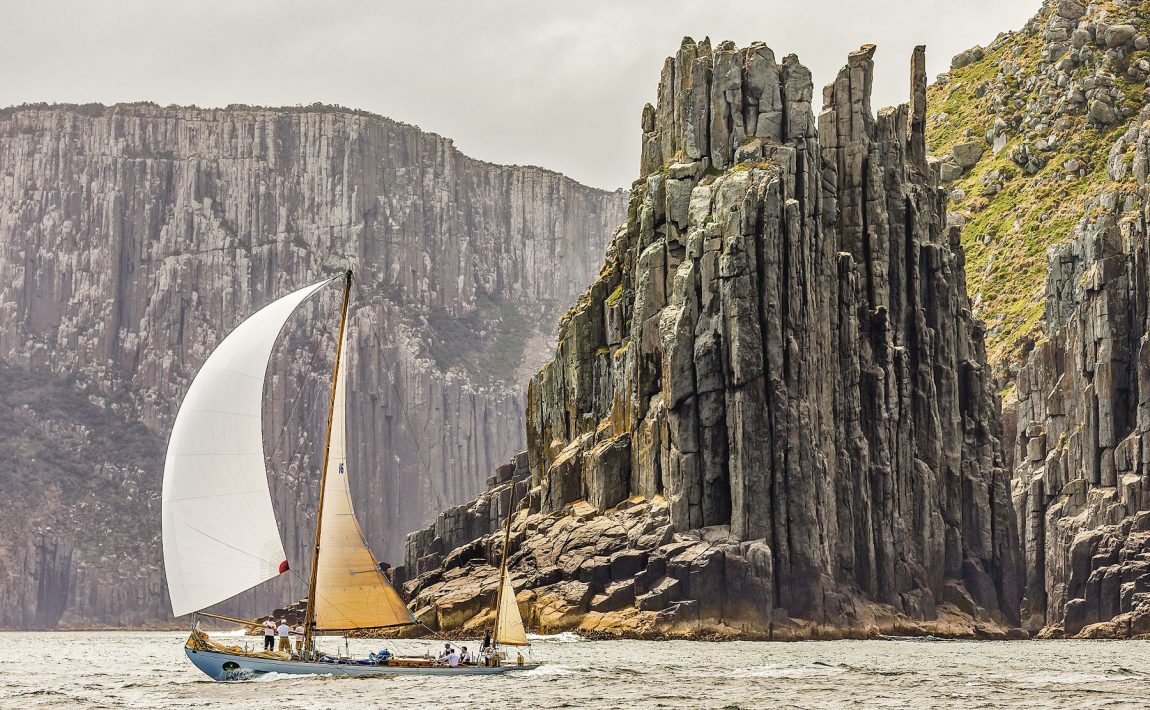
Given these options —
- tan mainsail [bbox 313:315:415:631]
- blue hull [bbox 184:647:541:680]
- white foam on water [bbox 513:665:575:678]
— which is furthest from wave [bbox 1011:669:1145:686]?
tan mainsail [bbox 313:315:415:631]

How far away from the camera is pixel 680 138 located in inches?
5615

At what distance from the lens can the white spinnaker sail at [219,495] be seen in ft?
245

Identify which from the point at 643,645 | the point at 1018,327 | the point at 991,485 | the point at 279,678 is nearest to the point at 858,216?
the point at 991,485

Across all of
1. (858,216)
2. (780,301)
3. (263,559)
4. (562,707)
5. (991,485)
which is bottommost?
(562,707)

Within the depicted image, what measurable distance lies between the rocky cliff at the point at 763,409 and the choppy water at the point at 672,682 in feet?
35.9

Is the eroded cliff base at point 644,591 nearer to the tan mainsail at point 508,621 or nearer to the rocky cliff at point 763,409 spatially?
the rocky cliff at point 763,409

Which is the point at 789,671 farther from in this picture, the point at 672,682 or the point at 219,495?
the point at 219,495

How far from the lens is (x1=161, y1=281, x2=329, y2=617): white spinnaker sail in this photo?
74.8 m

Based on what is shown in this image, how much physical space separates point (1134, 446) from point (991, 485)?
41.8ft

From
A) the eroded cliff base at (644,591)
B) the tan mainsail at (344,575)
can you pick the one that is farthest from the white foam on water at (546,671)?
the eroded cliff base at (644,591)

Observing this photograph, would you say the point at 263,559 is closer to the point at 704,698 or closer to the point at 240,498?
the point at 240,498

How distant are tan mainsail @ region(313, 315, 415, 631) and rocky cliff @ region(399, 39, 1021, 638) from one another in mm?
39177

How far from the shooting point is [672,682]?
81.2 metres

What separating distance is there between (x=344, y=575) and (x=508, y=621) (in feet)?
38.6
